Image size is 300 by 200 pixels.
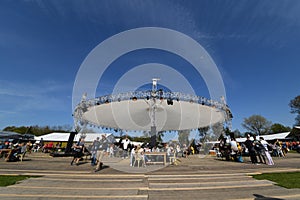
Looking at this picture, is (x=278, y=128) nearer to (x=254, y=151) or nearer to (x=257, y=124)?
(x=257, y=124)

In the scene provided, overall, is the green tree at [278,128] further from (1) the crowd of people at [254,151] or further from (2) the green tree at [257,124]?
(1) the crowd of people at [254,151]

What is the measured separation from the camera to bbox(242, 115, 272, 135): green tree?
60.3 m

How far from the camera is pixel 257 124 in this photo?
202 ft

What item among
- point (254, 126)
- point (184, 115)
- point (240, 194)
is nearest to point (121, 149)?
point (184, 115)

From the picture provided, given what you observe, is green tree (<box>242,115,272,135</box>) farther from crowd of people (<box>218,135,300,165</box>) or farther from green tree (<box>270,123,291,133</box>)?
crowd of people (<box>218,135,300,165</box>)

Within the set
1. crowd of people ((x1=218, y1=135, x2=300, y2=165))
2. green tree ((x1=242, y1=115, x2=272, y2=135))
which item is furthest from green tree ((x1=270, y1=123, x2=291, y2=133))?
crowd of people ((x1=218, y1=135, x2=300, y2=165))

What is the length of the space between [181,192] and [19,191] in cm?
351

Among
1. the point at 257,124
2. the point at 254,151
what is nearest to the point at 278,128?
the point at 257,124

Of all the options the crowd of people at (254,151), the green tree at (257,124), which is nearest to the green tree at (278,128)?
the green tree at (257,124)

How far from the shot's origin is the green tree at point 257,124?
198ft

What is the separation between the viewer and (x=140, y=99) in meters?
16.3

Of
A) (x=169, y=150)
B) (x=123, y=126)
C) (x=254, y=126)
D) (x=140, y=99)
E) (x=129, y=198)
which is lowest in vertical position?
(x=129, y=198)

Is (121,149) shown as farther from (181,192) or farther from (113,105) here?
(181,192)

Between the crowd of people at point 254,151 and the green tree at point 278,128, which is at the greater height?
the green tree at point 278,128
